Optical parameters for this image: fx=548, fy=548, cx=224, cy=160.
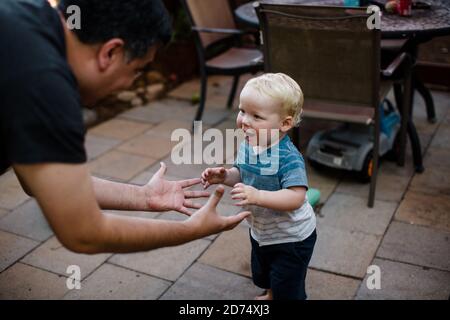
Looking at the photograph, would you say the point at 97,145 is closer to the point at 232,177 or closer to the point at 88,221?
the point at 232,177

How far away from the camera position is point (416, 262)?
2.64m

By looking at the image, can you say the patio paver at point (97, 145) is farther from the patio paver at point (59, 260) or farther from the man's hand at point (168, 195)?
the man's hand at point (168, 195)

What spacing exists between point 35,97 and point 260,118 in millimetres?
801

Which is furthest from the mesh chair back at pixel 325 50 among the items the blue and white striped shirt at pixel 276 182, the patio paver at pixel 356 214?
the blue and white striped shirt at pixel 276 182

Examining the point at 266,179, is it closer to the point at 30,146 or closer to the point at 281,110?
the point at 281,110

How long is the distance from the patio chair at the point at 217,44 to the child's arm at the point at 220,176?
205cm

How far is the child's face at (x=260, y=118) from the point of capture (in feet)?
5.93

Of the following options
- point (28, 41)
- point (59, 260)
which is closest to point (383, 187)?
point (59, 260)

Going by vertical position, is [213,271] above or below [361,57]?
below

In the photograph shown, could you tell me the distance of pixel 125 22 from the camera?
54.5 inches

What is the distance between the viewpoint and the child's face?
1.81 meters

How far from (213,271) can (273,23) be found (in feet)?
4.48
